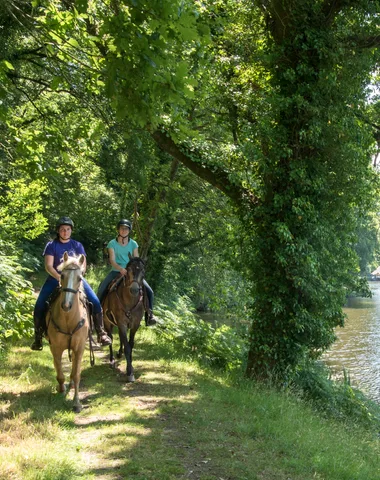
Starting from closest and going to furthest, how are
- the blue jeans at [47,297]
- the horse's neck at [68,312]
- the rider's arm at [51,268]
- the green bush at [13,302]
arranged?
the horse's neck at [68,312], the rider's arm at [51,268], the blue jeans at [47,297], the green bush at [13,302]

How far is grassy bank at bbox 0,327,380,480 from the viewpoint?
518cm

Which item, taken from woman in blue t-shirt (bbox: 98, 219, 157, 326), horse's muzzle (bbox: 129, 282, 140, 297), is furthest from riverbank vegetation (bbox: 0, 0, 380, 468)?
horse's muzzle (bbox: 129, 282, 140, 297)

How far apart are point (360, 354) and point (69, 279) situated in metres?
18.8

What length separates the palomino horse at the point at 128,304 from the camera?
922 centimetres

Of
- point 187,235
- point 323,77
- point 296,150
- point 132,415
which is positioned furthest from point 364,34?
point 187,235

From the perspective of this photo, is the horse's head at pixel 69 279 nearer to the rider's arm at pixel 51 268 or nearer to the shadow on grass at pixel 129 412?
the rider's arm at pixel 51 268

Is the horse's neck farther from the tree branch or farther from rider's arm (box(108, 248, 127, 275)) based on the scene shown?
the tree branch

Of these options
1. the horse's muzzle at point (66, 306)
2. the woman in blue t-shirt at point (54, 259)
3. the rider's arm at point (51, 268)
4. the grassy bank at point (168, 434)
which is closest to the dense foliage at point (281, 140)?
the woman in blue t-shirt at point (54, 259)

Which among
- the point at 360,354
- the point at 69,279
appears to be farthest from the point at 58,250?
the point at 360,354

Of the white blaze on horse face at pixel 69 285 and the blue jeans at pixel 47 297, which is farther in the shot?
the blue jeans at pixel 47 297

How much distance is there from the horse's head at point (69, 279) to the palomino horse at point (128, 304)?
6.95ft

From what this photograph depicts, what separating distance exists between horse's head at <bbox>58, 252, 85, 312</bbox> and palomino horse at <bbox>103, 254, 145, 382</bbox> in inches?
83.5

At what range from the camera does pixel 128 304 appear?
31.7 feet

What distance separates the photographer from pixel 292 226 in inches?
389
